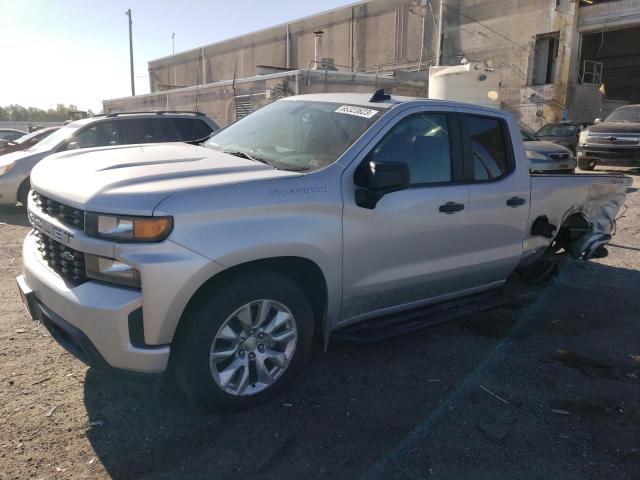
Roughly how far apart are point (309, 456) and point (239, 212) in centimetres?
134

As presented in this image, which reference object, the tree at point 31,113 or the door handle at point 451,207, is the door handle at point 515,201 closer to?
the door handle at point 451,207

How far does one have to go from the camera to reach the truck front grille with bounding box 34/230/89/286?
2.70 m

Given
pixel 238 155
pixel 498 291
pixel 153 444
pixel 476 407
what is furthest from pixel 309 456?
pixel 498 291

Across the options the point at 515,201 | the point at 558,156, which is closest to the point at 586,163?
the point at 558,156

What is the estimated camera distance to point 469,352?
4.03 meters

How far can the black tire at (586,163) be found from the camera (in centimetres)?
1481

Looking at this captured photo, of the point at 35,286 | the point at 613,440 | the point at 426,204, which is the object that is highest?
the point at 426,204

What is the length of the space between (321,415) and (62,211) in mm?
1894

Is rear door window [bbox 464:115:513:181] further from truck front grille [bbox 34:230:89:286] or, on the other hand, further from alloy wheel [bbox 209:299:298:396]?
truck front grille [bbox 34:230:89:286]

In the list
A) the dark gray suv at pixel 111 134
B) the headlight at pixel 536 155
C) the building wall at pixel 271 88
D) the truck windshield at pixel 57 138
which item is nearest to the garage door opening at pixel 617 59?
the building wall at pixel 271 88

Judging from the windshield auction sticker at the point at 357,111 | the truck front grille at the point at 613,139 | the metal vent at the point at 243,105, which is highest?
the metal vent at the point at 243,105

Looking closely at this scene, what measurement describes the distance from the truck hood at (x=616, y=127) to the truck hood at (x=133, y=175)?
13646 mm

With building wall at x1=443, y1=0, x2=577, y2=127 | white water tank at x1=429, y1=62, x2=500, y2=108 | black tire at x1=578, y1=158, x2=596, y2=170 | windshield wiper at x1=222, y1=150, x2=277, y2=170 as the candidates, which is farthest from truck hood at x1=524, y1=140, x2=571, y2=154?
building wall at x1=443, y1=0, x2=577, y2=127

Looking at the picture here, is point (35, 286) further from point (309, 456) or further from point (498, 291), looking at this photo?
point (498, 291)
